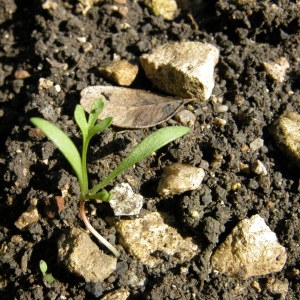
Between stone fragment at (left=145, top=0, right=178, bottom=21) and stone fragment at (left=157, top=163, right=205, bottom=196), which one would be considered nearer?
stone fragment at (left=157, top=163, right=205, bottom=196)

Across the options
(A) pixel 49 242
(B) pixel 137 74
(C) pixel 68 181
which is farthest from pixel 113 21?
(A) pixel 49 242

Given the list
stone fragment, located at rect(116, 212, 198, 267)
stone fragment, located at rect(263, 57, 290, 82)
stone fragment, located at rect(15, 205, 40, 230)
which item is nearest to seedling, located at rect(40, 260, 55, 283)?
stone fragment, located at rect(15, 205, 40, 230)

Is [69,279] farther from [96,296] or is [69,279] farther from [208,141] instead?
[208,141]

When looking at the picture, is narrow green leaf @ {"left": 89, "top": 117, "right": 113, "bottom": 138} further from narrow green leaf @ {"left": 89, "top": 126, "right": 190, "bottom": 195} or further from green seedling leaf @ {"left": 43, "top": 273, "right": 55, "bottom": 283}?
green seedling leaf @ {"left": 43, "top": 273, "right": 55, "bottom": 283}

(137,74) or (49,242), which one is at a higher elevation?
(137,74)

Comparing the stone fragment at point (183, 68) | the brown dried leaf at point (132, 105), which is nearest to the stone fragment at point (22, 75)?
the brown dried leaf at point (132, 105)

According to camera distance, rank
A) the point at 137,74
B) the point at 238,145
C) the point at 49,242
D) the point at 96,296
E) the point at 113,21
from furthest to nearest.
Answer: the point at 113,21 → the point at 137,74 → the point at 238,145 → the point at 49,242 → the point at 96,296
